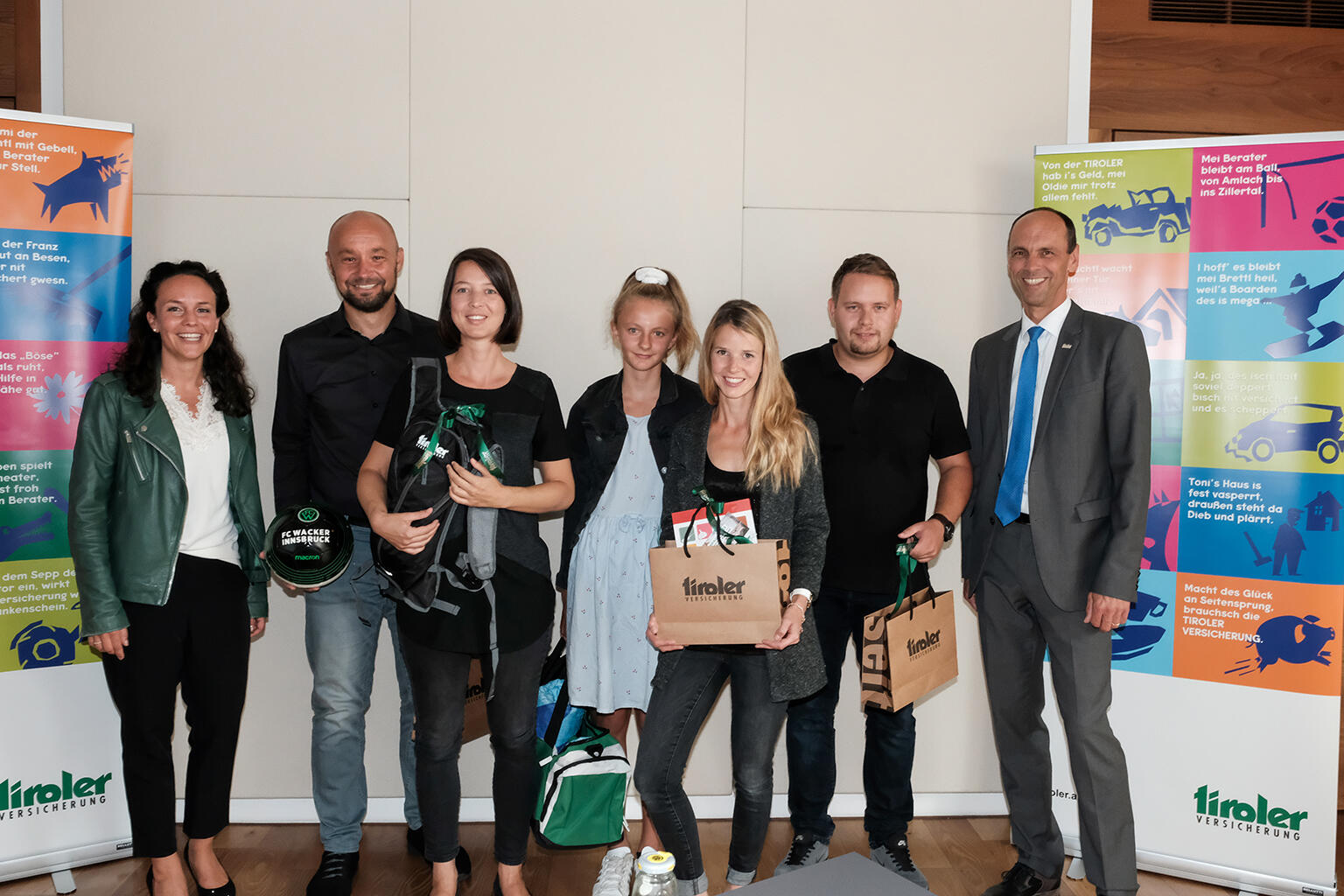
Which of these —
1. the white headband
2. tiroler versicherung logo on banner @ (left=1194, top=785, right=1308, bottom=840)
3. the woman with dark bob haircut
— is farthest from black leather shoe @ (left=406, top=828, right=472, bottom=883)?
tiroler versicherung logo on banner @ (left=1194, top=785, right=1308, bottom=840)

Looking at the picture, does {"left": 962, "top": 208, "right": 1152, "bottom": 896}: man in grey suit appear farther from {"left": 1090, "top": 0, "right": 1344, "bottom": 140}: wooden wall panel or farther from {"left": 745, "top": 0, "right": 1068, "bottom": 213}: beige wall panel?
{"left": 1090, "top": 0, "right": 1344, "bottom": 140}: wooden wall panel

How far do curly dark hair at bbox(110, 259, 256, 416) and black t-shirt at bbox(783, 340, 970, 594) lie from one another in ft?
5.92

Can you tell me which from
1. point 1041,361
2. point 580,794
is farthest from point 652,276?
point 580,794

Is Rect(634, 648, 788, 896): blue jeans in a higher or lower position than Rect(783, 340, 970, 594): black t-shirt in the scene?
lower

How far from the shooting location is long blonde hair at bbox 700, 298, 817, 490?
2.34m

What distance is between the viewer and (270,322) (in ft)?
11.1

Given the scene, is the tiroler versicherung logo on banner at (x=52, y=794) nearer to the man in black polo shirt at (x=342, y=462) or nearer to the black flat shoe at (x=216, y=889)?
the black flat shoe at (x=216, y=889)

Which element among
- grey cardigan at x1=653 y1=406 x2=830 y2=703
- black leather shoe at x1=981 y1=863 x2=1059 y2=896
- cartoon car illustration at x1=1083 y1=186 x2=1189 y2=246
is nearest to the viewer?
grey cardigan at x1=653 y1=406 x2=830 y2=703

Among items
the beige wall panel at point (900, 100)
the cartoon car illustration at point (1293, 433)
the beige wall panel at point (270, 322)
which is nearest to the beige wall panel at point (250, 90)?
the beige wall panel at point (270, 322)

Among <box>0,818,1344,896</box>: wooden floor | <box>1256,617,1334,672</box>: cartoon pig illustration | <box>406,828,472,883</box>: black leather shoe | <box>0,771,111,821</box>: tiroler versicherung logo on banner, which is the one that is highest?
<box>1256,617,1334,672</box>: cartoon pig illustration

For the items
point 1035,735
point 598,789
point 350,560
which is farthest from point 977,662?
point 350,560

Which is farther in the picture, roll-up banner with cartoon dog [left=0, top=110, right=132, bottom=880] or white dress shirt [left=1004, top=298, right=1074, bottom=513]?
roll-up banner with cartoon dog [left=0, top=110, right=132, bottom=880]

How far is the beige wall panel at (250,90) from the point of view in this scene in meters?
3.29

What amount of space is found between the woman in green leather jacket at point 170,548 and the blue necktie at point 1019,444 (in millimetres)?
2343
